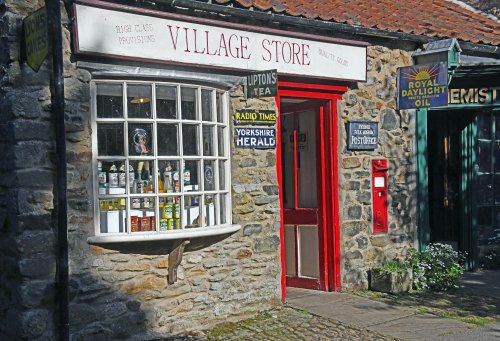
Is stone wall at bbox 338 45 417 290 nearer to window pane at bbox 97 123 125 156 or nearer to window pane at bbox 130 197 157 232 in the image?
window pane at bbox 130 197 157 232

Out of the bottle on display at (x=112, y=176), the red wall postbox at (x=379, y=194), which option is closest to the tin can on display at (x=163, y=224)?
the bottle on display at (x=112, y=176)

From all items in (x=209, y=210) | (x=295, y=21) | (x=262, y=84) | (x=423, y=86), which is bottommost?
(x=209, y=210)

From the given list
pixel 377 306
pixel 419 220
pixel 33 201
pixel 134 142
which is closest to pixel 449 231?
pixel 419 220

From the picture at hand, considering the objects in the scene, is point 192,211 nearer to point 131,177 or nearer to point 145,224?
point 145,224

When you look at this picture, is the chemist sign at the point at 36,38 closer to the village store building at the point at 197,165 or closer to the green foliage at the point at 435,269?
the village store building at the point at 197,165

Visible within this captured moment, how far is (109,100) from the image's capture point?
6602 millimetres

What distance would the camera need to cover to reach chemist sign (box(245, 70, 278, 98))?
7117 millimetres

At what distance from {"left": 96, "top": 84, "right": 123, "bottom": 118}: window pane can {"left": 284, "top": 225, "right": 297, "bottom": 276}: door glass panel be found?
3.40 metres

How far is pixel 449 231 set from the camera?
444 inches

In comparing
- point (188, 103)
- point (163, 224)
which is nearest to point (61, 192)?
point (163, 224)

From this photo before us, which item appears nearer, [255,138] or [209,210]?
[209,210]

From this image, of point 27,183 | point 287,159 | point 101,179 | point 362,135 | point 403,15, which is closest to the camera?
point 27,183

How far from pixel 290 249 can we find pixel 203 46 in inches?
132

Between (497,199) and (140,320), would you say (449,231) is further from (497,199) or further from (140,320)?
(140,320)
